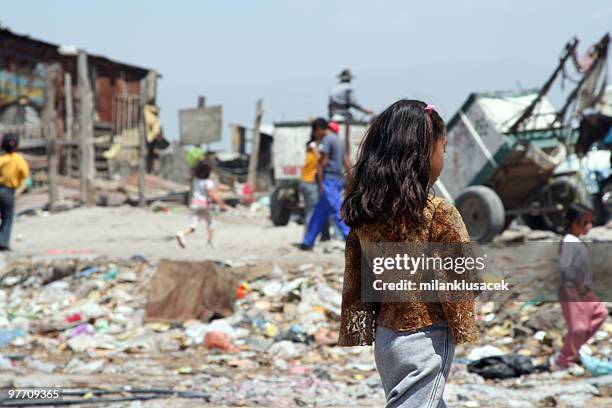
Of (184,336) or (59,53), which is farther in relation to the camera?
(59,53)

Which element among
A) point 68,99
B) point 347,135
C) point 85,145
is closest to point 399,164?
point 347,135

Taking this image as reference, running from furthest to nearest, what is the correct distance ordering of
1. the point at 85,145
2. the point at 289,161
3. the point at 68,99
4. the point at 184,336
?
1. the point at 68,99
2. the point at 85,145
3. the point at 289,161
4. the point at 184,336

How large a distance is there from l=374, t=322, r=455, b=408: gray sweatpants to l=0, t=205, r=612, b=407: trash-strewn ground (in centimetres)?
270

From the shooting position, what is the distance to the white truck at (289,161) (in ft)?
44.9

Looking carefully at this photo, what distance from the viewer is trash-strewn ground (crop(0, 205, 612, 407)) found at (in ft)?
19.2

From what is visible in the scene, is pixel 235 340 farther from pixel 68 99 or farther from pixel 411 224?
pixel 68 99

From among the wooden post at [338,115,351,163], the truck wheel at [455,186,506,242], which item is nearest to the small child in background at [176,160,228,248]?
the wooden post at [338,115,351,163]

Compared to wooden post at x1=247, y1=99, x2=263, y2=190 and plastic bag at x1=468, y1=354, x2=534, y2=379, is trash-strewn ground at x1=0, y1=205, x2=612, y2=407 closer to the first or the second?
plastic bag at x1=468, y1=354, x2=534, y2=379

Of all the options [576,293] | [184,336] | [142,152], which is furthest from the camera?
[142,152]

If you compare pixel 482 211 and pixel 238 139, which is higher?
pixel 482 211

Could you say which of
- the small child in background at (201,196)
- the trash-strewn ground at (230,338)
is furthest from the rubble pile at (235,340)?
the small child in background at (201,196)

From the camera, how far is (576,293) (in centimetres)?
600

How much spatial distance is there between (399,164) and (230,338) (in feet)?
16.1

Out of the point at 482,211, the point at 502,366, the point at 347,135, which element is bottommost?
the point at 502,366
